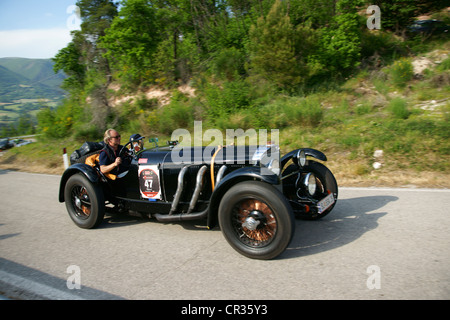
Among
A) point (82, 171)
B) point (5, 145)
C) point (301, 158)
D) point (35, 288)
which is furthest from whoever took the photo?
point (5, 145)

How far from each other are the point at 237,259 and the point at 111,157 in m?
2.60

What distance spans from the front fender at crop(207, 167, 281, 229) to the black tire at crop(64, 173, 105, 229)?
76.1 inches

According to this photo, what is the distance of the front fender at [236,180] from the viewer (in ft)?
11.1

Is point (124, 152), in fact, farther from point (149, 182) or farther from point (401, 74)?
point (401, 74)

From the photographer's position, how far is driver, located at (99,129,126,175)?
469 cm

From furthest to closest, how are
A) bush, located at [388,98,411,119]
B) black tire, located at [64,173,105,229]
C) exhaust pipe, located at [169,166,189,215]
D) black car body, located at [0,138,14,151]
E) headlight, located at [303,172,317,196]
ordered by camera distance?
black car body, located at [0,138,14,151] < bush, located at [388,98,411,119] < black tire, located at [64,173,105,229] < headlight, located at [303,172,317,196] < exhaust pipe, located at [169,166,189,215]

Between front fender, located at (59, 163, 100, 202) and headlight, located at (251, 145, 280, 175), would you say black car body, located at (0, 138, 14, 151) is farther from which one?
headlight, located at (251, 145, 280, 175)

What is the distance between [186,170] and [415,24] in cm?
1652

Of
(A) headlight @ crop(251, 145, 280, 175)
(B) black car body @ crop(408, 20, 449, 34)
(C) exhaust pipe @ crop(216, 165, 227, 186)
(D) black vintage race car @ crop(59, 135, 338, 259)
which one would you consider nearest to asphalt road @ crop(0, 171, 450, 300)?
(D) black vintage race car @ crop(59, 135, 338, 259)

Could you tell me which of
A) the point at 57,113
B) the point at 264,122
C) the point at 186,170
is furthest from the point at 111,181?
the point at 57,113

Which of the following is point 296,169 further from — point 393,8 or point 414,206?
point 393,8

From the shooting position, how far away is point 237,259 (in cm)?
343

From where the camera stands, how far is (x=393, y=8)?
1468 centimetres

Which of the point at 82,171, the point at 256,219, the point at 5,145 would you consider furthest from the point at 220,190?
the point at 5,145
